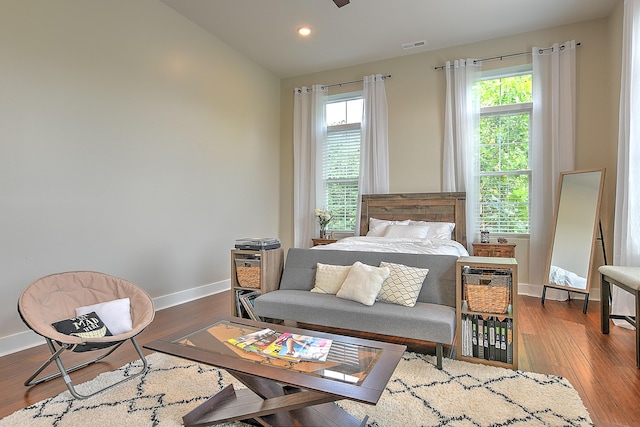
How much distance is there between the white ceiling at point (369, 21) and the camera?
12.6 ft

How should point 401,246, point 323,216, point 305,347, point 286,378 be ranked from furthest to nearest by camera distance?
point 323,216, point 401,246, point 305,347, point 286,378

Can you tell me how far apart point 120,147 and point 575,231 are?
16.3 ft

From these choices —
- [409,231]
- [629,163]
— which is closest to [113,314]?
[409,231]

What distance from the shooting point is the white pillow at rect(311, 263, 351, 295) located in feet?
9.44

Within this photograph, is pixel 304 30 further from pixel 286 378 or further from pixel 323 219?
pixel 286 378

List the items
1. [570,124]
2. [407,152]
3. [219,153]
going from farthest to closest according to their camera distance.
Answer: [407,152]
[219,153]
[570,124]

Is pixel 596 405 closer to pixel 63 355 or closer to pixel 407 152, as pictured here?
pixel 63 355

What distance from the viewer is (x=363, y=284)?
2.62 m

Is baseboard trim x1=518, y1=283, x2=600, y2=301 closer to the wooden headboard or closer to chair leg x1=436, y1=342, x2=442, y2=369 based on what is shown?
the wooden headboard

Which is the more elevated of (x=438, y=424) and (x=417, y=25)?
(x=417, y=25)

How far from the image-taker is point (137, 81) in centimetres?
358

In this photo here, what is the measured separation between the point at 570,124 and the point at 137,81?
4940 millimetres

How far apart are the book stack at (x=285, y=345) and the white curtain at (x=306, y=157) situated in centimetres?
389

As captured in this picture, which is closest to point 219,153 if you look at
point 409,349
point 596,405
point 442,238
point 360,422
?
point 442,238
